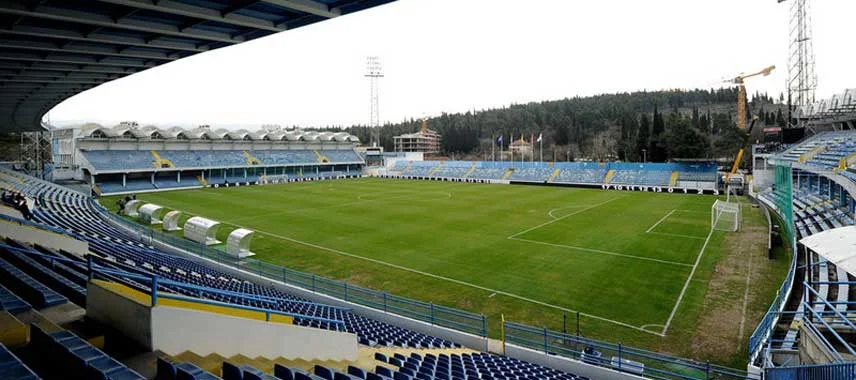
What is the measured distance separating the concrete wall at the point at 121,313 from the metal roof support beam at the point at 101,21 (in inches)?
246

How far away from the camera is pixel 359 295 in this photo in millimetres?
16891

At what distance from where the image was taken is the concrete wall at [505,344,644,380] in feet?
35.4

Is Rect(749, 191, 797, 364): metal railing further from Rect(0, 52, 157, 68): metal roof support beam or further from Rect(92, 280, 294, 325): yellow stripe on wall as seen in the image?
Rect(0, 52, 157, 68): metal roof support beam

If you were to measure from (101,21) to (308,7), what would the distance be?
4.12m

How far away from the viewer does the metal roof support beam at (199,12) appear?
28.2 ft

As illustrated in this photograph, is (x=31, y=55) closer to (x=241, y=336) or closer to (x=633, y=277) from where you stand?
(x=241, y=336)

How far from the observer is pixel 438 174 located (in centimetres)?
7412

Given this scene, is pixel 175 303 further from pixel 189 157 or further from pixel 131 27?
pixel 189 157

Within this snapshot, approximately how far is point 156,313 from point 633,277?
18015 millimetres

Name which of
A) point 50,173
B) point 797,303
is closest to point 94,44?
point 797,303

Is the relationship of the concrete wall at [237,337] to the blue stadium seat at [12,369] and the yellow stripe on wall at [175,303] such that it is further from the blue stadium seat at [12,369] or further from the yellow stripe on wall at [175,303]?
the blue stadium seat at [12,369]

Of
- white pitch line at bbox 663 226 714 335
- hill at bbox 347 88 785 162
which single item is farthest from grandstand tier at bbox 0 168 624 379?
hill at bbox 347 88 785 162

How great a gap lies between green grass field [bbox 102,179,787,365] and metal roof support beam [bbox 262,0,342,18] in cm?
979

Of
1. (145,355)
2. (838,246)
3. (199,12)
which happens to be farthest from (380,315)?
(838,246)
